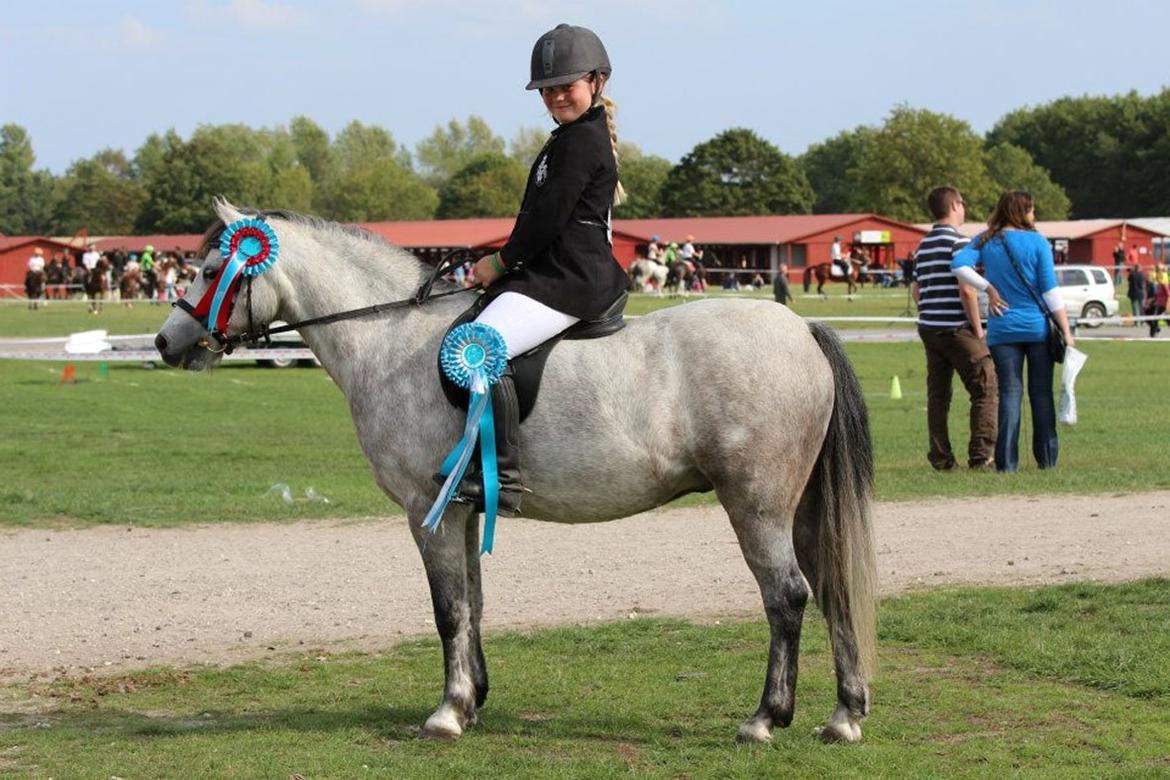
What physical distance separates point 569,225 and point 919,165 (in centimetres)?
10963

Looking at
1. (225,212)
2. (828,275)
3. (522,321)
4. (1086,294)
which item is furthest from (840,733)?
(828,275)

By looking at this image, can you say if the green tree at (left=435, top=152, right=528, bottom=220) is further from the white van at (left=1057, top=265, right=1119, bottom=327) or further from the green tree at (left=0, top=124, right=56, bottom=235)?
→ the white van at (left=1057, top=265, right=1119, bottom=327)

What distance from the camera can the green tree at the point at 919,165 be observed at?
111 metres

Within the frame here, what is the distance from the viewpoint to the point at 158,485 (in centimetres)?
1452

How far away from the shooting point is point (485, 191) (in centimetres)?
12750

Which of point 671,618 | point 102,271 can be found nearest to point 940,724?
point 671,618

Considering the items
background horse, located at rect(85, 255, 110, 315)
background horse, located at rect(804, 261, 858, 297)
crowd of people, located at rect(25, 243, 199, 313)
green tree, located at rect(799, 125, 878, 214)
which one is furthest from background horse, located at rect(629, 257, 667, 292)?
green tree, located at rect(799, 125, 878, 214)

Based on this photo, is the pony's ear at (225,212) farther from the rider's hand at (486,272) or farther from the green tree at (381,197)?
the green tree at (381,197)

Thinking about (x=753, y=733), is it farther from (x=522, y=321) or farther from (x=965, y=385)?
(x=965, y=385)

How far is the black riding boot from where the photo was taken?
6.61 metres

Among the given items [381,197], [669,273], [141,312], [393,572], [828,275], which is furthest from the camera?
[381,197]

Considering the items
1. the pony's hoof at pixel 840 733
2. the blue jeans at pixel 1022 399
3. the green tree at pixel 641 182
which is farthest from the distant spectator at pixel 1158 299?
the green tree at pixel 641 182

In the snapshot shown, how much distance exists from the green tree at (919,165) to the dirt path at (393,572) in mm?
100805

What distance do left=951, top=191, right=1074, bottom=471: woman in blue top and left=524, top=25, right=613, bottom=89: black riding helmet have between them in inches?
312
